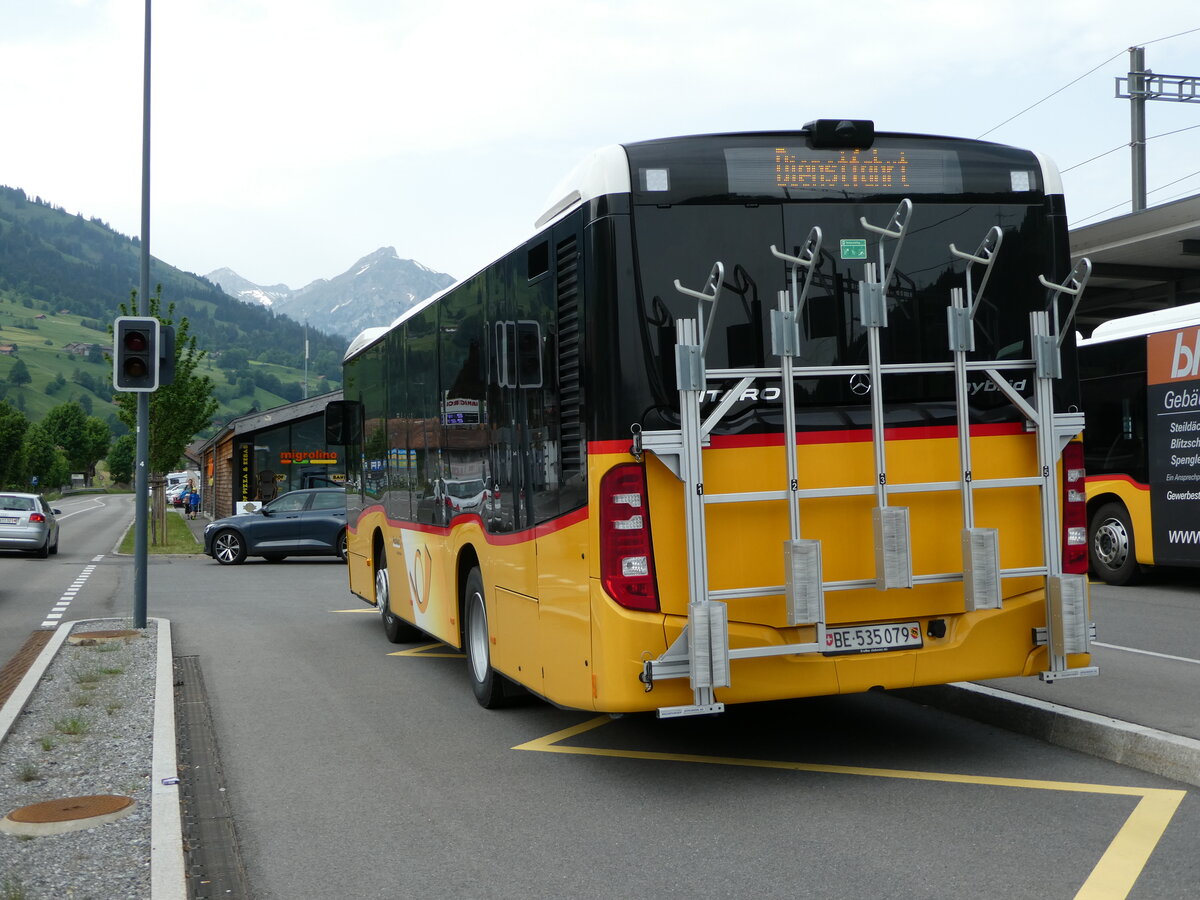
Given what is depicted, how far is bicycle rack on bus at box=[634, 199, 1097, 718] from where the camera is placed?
5770mm

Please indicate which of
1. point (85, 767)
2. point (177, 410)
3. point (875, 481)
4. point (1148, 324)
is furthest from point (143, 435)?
point (177, 410)

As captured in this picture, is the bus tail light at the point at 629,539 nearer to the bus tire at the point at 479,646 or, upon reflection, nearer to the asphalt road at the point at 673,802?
the asphalt road at the point at 673,802

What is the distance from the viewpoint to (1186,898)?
4.41 metres

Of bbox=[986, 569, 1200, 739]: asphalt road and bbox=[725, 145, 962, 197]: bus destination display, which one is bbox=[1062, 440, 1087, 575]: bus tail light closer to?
bbox=[986, 569, 1200, 739]: asphalt road

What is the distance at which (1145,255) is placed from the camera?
79.7 feet

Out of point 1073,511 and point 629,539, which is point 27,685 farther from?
point 1073,511

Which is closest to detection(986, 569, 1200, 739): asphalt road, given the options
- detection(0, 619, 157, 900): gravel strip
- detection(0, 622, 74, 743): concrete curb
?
detection(0, 619, 157, 900): gravel strip

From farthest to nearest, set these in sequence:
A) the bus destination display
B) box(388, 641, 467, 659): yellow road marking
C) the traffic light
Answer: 1. the traffic light
2. box(388, 641, 467, 659): yellow road marking
3. the bus destination display

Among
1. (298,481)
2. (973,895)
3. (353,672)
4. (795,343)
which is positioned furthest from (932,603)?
(298,481)

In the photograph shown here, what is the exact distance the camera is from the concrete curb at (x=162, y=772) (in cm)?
469

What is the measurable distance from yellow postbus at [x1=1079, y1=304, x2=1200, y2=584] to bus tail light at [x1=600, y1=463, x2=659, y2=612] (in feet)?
35.4

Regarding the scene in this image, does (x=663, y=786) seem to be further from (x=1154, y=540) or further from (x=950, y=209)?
(x=1154, y=540)

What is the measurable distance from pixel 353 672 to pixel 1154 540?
9.87 metres

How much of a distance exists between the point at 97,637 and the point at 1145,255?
20.2m
